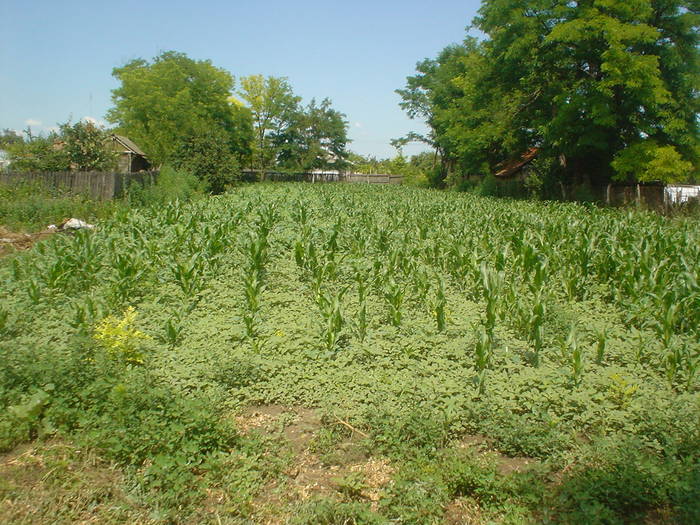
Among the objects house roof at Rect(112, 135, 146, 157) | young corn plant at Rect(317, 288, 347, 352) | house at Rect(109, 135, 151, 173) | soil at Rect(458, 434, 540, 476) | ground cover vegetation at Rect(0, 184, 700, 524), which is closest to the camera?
ground cover vegetation at Rect(0, 184, 700, 524)

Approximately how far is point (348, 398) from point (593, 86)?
67.0ft

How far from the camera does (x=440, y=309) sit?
5.90m

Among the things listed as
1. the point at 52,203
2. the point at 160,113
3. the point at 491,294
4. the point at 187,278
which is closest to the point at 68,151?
the point at 52,203

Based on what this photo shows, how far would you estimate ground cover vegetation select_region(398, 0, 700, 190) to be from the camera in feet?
63.0

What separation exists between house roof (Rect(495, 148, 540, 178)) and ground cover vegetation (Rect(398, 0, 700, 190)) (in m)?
5.54

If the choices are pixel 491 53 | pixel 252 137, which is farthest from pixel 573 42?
pixel 252 137

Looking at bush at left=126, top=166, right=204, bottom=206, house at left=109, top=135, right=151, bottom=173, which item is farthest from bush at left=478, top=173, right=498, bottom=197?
→ house at left=109, top=135, right=151, bottom=173

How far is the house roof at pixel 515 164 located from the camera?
33844 millimetres

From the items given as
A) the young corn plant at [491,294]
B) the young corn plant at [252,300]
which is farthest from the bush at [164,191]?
the young corn plant at [491,294]

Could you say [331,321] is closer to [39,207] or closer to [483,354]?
[483,354]

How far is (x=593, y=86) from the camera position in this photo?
20281 mm

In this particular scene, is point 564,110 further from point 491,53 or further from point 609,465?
point 609,465

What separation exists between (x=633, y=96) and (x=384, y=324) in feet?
60.2

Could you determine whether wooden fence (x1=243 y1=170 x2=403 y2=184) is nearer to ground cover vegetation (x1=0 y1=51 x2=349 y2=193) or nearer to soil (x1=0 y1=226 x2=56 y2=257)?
ground cover vegetation (x1=0 y1=51 x2=349 y2=193)
